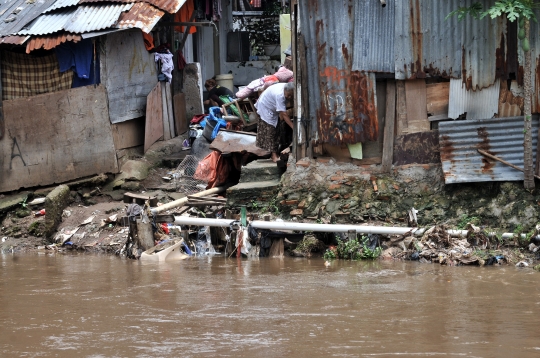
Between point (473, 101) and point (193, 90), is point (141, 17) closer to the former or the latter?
point (193, 90)

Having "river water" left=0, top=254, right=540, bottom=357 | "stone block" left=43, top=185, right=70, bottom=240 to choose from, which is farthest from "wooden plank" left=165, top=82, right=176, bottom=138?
"river water" left=0, top=254, right=540, bottom=357

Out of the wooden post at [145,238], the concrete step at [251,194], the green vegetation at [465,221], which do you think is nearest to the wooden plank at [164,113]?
the concrete step at [251,194]

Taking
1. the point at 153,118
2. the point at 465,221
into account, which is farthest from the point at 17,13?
the point at 465,221

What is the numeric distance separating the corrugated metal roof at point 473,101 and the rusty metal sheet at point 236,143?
133 inches

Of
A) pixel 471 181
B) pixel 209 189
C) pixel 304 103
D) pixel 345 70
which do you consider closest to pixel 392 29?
pixel 345 70

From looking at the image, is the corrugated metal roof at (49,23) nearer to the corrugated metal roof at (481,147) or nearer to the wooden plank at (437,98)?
the wooden plank at (437,98)

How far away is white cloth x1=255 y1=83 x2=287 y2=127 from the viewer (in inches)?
496

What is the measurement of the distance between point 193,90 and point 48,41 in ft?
14.0

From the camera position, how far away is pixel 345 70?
11742 mm

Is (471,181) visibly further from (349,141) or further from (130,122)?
(130,122)

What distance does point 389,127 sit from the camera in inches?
465

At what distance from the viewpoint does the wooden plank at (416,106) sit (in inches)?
458

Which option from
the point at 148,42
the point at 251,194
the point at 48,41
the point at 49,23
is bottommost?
the point at 251,194

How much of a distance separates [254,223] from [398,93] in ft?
8.90
